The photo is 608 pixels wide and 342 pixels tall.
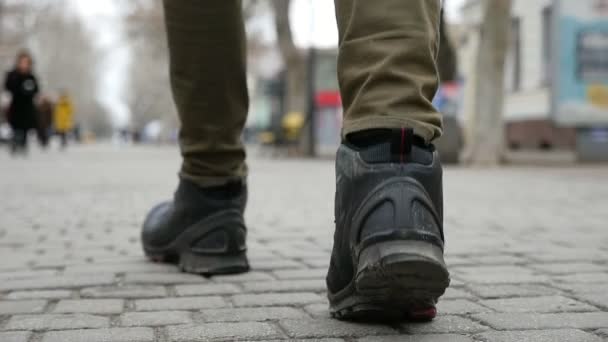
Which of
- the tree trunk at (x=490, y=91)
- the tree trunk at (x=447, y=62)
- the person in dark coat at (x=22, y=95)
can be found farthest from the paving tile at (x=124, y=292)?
the person in dark coat at (x=22, y=95)

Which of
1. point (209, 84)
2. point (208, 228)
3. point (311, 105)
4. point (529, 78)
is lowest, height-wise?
point (311, 105)

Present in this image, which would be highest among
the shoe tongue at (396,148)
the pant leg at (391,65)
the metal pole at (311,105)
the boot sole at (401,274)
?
the pant leg at (391,65)

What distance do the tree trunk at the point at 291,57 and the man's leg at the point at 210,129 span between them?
16.7 metres

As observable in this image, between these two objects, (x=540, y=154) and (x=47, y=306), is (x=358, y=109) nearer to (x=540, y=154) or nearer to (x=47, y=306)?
(x=47, y=306)

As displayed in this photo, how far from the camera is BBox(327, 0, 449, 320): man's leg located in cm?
178

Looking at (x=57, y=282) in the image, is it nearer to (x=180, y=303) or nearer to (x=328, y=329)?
(x=180, y=303)

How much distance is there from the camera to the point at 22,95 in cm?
1744

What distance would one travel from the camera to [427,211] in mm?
1845

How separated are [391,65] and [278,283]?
99 centimetres

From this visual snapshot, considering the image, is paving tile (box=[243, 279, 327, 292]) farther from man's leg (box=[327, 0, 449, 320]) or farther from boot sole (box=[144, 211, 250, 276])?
man's leg (box=[327, 0, 449, 320])

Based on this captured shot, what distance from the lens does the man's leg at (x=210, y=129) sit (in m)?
2.73

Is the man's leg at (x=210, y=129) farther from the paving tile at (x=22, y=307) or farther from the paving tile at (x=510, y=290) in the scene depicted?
the paving tile at (x=510, y=290)

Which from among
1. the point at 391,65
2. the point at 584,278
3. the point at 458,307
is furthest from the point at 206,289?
the point at 584,278

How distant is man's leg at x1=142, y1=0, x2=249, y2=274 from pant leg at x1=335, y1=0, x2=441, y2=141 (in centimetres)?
83
